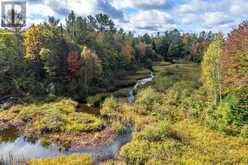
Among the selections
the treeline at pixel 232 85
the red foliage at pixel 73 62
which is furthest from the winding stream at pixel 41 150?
the red foliage at pixel 73 62

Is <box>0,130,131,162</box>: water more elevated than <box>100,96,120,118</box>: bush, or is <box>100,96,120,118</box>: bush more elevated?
<box>100,96,120,118</box>: bush

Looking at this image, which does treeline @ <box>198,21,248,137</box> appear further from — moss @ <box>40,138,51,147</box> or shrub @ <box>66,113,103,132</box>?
moss @ <box>40,138,51,147</box>

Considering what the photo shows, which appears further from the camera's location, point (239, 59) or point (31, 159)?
point (239, 59)

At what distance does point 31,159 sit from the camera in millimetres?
29641

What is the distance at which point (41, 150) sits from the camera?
32.8m

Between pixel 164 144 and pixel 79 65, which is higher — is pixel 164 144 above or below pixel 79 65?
below

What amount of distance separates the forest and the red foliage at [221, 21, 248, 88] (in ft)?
0.44

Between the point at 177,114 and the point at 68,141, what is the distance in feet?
57.2

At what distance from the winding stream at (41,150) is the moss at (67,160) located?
1074 mm

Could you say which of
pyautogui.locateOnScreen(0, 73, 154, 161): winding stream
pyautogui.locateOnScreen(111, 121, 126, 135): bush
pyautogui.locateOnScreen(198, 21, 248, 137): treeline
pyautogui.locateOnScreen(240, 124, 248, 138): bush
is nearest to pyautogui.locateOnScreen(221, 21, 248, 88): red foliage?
pyautogui.locateOnScreen(198, 21, 248, 137): treeline

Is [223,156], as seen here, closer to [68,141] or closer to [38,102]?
[68,141]

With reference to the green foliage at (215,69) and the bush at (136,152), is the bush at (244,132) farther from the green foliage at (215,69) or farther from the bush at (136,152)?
the bush at (136,152)

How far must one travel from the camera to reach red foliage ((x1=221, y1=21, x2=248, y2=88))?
3869 cm

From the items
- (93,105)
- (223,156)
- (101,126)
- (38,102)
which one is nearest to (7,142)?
(101,126)
